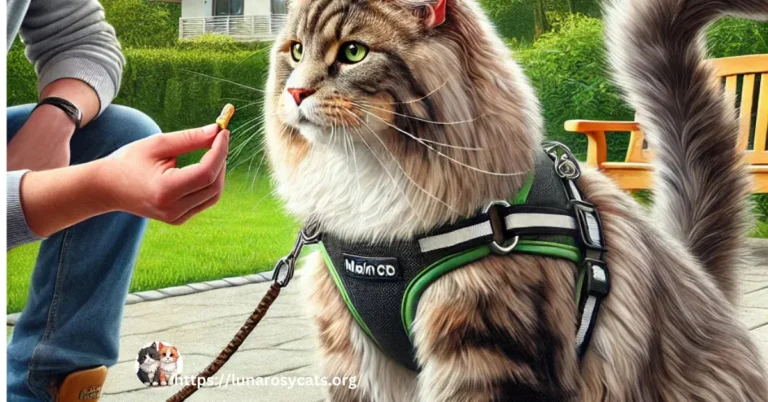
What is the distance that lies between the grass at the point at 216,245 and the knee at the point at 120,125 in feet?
0.59

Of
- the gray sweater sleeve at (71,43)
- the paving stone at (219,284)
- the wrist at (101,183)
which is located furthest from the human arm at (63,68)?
the paving stone at (219,284)

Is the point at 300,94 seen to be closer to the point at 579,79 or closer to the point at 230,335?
the point at 579,79

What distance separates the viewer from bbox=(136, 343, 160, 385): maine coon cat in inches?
56.1

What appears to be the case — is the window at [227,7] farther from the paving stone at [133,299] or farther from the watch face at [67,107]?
the paving stone at [133,299]

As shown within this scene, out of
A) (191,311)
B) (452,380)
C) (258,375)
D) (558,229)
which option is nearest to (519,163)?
(558,229)

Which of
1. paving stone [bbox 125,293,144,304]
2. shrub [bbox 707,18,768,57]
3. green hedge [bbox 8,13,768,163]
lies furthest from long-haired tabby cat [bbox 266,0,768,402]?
paving stone [bbox 125,293,144,304]

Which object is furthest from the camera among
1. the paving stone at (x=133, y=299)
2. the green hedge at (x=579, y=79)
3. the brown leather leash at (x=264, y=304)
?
the paving stone at (x=133, y=299)

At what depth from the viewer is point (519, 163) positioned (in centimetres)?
101

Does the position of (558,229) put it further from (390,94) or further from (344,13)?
(344,13)

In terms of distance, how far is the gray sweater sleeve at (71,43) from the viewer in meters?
1.32

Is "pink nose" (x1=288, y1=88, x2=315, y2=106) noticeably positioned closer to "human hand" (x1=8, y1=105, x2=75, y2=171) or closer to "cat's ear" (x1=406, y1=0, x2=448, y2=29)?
"cat's ear" (x1=406, y1=0, x2=448, y2=29)

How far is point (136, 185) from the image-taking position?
1.04 m

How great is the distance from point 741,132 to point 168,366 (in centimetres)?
101

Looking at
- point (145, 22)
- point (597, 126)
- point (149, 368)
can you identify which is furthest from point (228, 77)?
point (597, 126)
